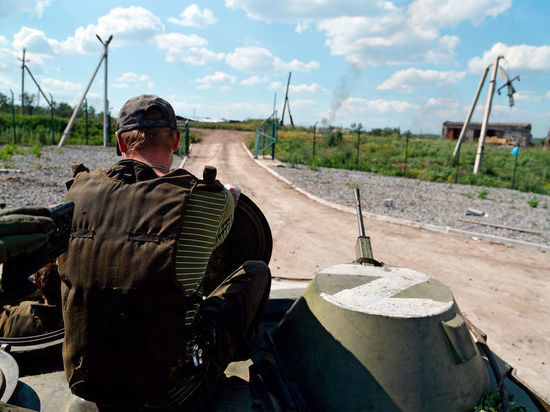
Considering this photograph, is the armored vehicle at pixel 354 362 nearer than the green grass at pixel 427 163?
Yes

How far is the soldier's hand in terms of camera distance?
112 centimetres

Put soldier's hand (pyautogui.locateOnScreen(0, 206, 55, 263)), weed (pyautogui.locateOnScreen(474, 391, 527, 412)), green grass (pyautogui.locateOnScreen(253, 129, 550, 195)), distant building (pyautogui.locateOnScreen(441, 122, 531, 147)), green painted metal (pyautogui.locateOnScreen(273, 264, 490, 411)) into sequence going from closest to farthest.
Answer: soldier's hand (pyautogui.locateOnScreen(0, 206, 55, 263))
green painted metal (pyautogui.locateOnScreen(273, 264, 490, 411))
weed (pyautogui.locateOnScreen(474, 391, 527, 412))
green grass (pyautogui.locateOnScreen(253, 129, 550, 195))
distant building (pyautogui.locateOnScreen(441, 122, 531, 147))

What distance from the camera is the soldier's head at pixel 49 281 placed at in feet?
7.41

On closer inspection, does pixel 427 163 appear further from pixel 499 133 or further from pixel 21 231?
pixel 499 133

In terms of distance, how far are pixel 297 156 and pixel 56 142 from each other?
544 inches

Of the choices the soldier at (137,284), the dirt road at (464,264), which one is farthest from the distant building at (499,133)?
the soldier at (137,284)

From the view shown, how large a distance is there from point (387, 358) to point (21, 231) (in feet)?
4.74

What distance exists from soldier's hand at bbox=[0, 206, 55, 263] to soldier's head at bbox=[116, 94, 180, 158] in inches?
29.3

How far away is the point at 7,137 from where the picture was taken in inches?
907

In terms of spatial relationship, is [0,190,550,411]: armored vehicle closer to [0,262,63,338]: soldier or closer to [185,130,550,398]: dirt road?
[0,262,63,338]: soldier

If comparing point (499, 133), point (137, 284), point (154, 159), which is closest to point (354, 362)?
point (137, 284)

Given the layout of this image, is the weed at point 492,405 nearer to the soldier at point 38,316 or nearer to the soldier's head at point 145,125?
the soldier's head at point 145,125

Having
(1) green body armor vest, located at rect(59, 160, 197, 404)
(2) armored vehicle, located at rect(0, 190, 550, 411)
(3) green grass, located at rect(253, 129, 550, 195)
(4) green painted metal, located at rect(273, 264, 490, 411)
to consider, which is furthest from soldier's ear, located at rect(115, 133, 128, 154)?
(3) green grass, located at rect(253, 129, 550, 195)

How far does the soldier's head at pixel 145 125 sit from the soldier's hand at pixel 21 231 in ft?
2.44
